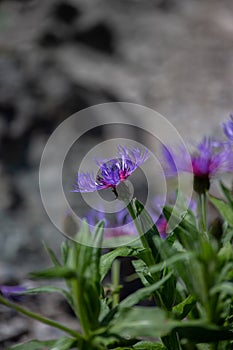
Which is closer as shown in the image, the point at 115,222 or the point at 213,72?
the point at 115,222

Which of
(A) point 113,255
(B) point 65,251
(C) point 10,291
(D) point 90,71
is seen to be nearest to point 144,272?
(A) point 113,255

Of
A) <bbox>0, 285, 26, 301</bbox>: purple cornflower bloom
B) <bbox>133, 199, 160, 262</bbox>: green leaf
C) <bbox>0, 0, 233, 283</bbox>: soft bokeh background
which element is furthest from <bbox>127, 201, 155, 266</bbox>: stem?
<bbox>0, 0, 233, 283</bbox>: soft bokeh background

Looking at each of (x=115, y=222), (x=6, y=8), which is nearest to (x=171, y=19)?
(x=6, y=8)

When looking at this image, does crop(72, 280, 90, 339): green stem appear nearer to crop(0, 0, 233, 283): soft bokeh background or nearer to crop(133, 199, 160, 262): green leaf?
crop(133, 199, 160, 262): green leaf

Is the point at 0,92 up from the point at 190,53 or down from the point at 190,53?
down

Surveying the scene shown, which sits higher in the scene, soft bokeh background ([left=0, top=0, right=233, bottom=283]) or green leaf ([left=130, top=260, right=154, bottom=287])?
green leaf ([left=130, top=260, right=154, bottom=287])

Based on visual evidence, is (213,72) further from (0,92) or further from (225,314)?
(225,314)
